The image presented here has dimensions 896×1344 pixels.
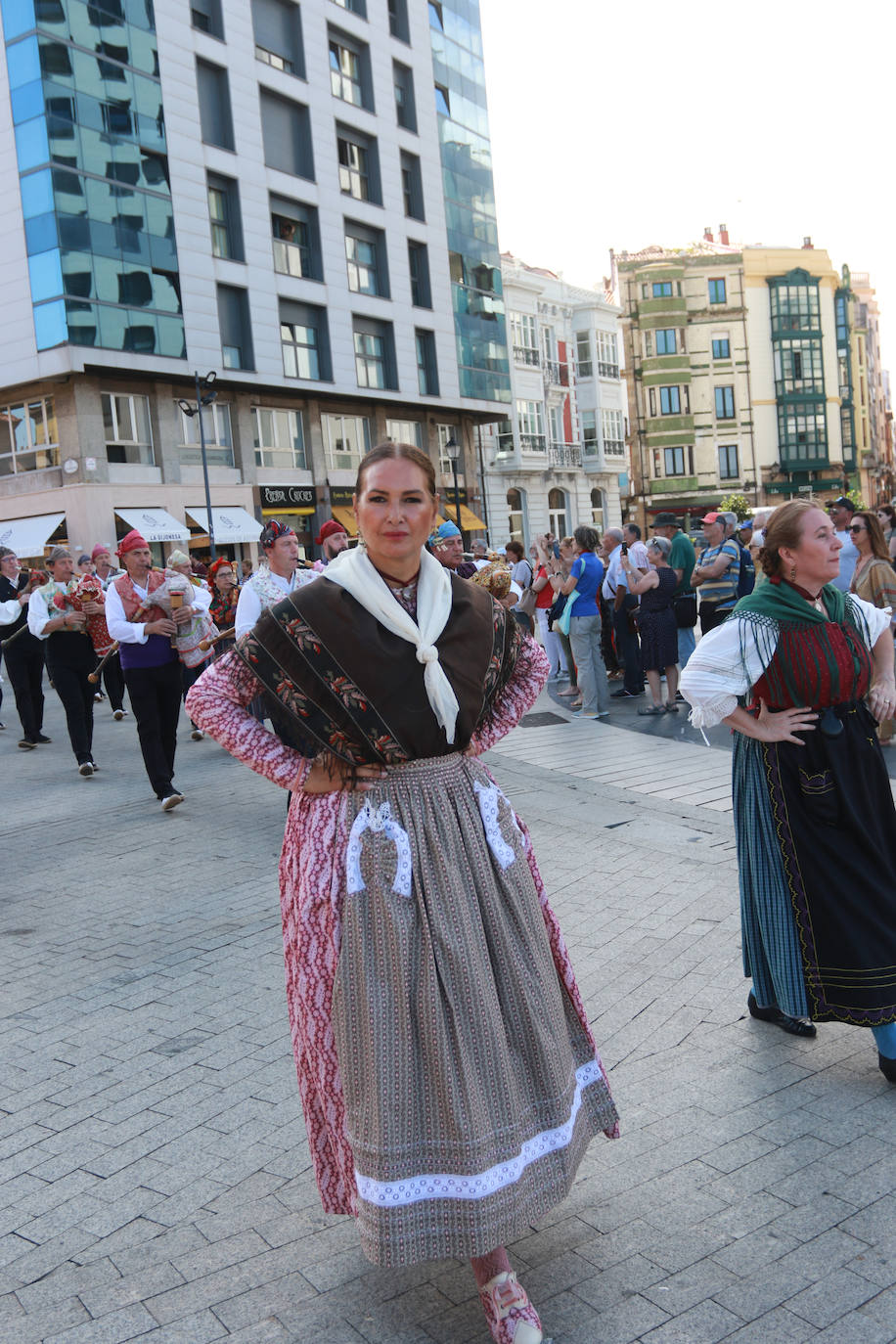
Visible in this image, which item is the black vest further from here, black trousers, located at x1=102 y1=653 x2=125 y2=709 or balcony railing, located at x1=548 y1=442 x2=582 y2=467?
balcony railing, located at x1=548 y1=442 x2=582 y2=467

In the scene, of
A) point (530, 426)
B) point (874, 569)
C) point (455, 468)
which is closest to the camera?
point (874, 569)

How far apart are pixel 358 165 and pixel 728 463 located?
36312 mm

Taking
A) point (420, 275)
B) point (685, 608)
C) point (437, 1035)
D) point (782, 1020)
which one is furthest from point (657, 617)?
point (420, 275)

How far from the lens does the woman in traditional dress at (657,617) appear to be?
35.6 ft

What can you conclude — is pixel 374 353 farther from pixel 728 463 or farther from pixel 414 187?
pixel 728 463

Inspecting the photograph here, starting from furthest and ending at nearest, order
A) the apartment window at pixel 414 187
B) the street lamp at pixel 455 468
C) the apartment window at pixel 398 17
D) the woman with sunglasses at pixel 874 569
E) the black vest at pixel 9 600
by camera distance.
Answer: the apartment window at pixel 414 187, the apartment window at pixel 398 17, the street lamp at pixel 455 468, the black vest at pixel 9 600, the woman with sunglasses at pixel 874 569

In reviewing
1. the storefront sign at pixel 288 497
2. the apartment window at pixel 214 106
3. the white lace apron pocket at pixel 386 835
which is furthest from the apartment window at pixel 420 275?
the white lace apron pocket at pixel 386 835

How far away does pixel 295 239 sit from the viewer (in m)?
33.9

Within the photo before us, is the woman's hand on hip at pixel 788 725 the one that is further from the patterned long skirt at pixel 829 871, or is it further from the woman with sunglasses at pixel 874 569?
the woman with sunglasses at pixel 874 569

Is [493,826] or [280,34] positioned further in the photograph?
[280,34]

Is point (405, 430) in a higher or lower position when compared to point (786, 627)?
higher

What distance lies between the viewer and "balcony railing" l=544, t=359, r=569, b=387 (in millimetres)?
53156

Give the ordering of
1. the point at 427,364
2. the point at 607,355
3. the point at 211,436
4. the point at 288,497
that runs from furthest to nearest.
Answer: the point at 607,355 < the point at 427,364 < the point at 288,497 < the point at 211,436

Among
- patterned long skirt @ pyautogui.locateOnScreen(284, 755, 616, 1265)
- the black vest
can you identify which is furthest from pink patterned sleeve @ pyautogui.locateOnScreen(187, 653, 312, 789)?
the black vest
